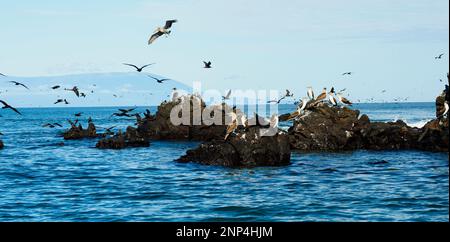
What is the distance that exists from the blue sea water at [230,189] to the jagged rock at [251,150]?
1.02 meters

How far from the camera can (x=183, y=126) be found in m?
56.3

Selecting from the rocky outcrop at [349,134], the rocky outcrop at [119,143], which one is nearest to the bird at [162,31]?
the rocky outcrop at [349,134]

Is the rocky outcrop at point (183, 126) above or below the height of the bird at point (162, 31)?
below

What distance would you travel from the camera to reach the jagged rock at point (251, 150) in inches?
1238

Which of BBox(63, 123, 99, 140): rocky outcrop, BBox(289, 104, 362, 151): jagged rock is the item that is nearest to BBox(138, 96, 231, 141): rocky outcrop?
BBox(63, 123, 99, 140): rocky outcrop

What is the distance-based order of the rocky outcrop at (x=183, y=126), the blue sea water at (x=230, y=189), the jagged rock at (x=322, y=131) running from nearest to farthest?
the blue sea water at (x=230, y=189)
the jagged rock at (x=322, y=131)
the rocky outcrop at (x=183, y=126)

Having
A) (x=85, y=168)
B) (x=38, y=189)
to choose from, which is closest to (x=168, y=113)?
(x=85, y=168)

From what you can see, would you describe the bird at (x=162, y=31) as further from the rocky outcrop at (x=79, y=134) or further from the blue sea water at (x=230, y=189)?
the rocky outcrop at (x=79, y=134)

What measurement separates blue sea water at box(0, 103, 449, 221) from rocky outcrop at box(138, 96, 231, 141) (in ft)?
54.1

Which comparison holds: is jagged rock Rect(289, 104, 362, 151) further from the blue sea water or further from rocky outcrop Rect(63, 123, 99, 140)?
rocky outcrop Rect(63, 123, 99, 140)

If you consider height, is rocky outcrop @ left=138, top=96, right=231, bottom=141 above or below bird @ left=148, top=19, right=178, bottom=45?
below

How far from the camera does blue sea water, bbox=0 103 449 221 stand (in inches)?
758
